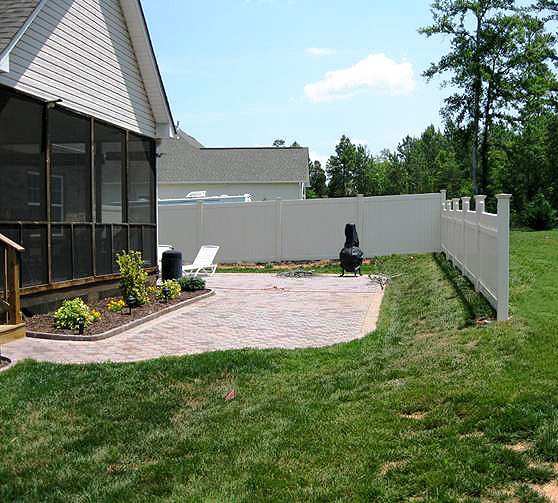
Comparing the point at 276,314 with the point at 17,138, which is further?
the point at 276,314

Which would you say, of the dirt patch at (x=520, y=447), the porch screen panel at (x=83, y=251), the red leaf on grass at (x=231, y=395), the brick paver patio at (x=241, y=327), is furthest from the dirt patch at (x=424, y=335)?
the porch screen panel at (x=83, y=251)

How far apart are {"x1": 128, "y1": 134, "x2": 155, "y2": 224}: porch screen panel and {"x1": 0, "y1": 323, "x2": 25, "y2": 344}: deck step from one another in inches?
216

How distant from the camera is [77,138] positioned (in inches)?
415

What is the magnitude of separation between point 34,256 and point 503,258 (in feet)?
20.7

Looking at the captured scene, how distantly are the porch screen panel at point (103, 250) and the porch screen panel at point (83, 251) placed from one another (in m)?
0.27

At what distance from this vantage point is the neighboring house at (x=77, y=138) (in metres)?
8.88

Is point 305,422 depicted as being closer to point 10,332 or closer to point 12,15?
point 10,332

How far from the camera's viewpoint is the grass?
11.9 feet

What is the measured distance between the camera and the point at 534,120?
119ft

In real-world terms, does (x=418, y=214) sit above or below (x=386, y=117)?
below

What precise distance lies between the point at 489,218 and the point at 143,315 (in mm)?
5246

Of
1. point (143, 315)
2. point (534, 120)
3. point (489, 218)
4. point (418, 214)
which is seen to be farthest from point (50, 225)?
point (534, 120)

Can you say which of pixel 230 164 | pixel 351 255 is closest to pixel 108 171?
pixel 351 255

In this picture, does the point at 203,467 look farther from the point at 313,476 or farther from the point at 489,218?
the point at 489,218
